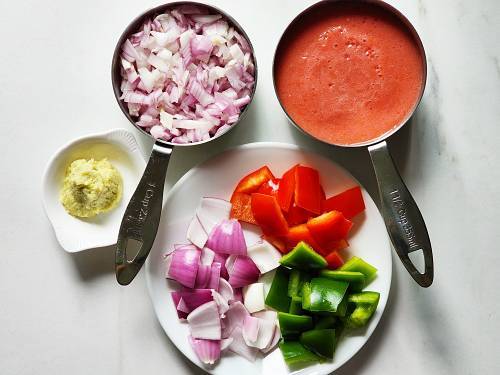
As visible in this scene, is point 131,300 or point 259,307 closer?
point 259,307

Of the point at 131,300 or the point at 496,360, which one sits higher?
the point at 131,300

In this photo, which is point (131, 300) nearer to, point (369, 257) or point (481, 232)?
point (369, 257)

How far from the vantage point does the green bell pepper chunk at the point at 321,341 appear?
1752 mm

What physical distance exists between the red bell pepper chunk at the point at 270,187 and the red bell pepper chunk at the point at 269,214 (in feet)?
0.13

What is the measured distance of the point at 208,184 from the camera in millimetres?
1820

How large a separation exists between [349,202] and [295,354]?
0.46 meters

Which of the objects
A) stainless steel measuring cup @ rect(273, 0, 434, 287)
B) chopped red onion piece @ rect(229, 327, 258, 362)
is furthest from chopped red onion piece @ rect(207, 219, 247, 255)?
stainless steel measuring cup @ rect(273, 0, 434, 287)

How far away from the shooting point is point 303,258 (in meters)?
1.74

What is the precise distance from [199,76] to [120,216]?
0.48 m

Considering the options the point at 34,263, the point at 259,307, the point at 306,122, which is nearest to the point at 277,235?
the point at 259,307

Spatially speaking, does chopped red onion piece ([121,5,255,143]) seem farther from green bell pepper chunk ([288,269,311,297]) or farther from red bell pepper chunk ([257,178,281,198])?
green bell pepper chunk ([288,269,311,297])

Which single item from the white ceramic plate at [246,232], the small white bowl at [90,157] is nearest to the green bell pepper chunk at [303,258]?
the white ceramic plate at [246,232]

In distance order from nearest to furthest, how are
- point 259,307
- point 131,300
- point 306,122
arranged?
point 306,122, point 259,307, point 131,300

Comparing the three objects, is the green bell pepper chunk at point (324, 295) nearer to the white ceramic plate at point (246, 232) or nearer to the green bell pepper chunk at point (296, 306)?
the green bell pepper chunk at point (296, 306)
